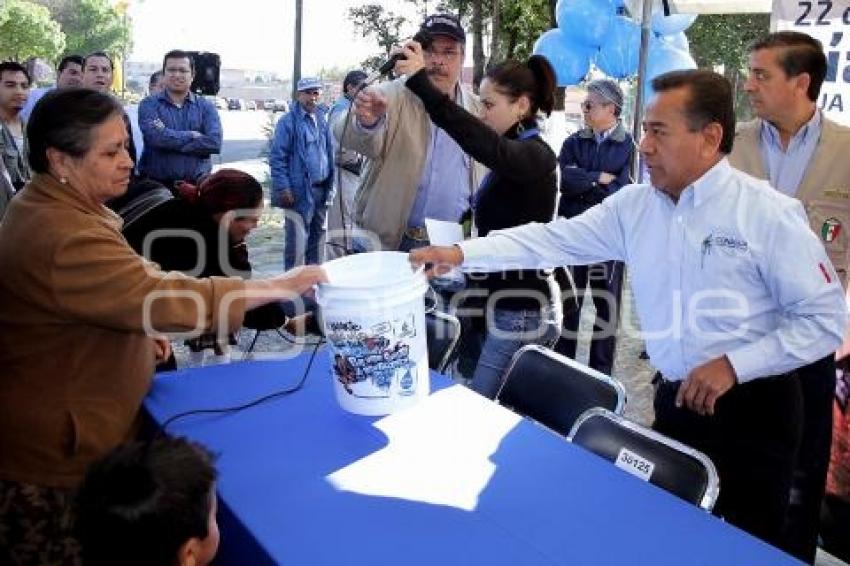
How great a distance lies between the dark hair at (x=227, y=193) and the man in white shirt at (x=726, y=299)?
1.68m

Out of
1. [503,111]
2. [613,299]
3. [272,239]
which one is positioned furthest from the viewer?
[272,239]

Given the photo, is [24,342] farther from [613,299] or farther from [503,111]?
[613,299]

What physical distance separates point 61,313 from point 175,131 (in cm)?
403

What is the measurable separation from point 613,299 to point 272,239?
16.9 feet

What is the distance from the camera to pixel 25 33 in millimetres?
36344

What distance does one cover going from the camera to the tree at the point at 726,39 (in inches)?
556

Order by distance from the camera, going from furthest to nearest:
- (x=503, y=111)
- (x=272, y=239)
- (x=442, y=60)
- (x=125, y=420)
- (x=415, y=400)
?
(x=272, y=239), (x=442, y=60), (x=503, y=111), (x=415, y=400), (x=125, y=420)

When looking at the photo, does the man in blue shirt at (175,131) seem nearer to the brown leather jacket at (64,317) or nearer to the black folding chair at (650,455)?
the brown leather jacket at (64,317)

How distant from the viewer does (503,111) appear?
2.65 meters

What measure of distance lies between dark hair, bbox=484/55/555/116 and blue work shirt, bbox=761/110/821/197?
84cm

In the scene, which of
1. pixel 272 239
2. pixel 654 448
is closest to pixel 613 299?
pixel 654 448

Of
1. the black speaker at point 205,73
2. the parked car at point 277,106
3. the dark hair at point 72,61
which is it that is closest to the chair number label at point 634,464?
the dark hair at point 72,61

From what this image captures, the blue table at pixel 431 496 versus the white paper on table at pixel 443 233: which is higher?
the white paper on table at pixel 443 233

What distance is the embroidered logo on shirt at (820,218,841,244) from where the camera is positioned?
258 cm
